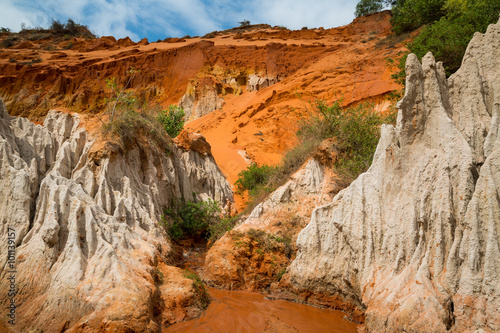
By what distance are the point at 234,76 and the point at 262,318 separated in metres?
28.3

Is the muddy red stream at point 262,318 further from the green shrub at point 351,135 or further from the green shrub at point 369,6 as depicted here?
the green shrub at point 369,6

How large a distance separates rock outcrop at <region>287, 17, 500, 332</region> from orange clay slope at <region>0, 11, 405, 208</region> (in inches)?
512

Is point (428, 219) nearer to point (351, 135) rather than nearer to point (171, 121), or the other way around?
point (351, 135)

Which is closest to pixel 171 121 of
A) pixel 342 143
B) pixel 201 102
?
pixel 342 143

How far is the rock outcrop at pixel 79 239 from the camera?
6.26 m

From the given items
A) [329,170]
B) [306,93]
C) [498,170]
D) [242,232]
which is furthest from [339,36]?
[498,170]

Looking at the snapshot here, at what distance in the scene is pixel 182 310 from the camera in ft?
23.7

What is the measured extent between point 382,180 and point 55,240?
665 cm

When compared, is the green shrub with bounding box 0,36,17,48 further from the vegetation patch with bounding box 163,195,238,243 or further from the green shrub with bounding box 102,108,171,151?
the vegetation patch with bounding box 163,195,238,243

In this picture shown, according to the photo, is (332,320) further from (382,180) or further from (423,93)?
(423,93)

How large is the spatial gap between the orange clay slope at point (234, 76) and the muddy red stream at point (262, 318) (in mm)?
12538

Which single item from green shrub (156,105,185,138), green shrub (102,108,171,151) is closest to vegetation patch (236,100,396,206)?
green shrub (102,108,171,151)

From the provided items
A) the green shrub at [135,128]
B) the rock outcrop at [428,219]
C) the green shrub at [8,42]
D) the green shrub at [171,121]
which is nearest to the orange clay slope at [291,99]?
the green shrub at [171,121]

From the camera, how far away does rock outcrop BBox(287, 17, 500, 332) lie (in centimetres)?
529
